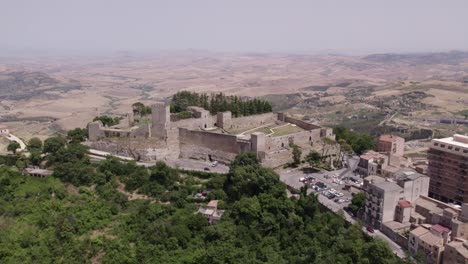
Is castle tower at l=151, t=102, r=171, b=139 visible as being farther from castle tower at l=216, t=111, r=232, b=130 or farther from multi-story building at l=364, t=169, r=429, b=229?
multi-story building at l=364, t=169, r=429, b=229

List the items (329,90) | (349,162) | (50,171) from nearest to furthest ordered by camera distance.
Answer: (50,171) → (349,162) → (329,90)

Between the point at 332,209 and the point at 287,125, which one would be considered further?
the point at 287,125

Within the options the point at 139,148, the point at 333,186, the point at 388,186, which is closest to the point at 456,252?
the point at 388,186

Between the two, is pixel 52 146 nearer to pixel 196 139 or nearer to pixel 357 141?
pixel 196 139

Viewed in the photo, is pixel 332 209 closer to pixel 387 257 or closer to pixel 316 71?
pixel 387 257

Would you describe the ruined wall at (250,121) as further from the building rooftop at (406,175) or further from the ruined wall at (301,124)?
the building rooftop at (406,175)

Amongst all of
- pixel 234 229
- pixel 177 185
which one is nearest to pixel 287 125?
pixel 177 185

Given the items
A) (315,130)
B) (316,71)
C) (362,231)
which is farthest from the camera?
(316,71)

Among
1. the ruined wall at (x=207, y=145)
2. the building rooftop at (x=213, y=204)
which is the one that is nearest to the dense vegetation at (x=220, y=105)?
the ruined wall at (x=207, y=145)
